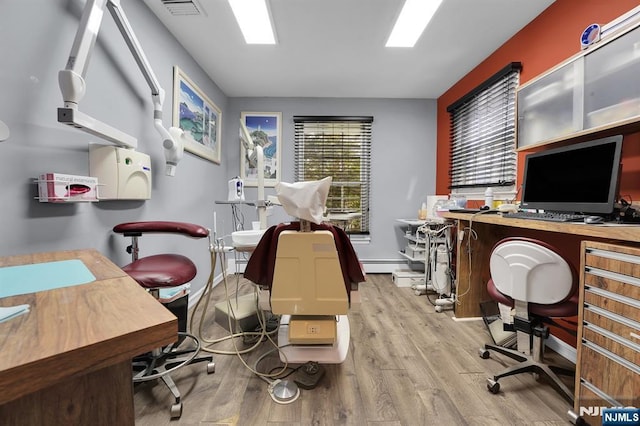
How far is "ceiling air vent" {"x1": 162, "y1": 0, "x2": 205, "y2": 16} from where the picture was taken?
1.87 meters

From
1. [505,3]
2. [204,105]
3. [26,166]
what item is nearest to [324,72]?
[204,105]

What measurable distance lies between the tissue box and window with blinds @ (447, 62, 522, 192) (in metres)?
2.97

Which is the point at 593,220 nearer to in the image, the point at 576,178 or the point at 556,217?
the point at 556,217

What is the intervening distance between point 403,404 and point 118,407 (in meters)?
1.27

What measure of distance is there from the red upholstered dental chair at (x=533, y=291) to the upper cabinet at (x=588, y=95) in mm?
770

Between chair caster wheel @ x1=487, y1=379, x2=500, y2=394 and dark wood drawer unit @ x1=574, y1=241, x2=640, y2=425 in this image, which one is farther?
chair caster wheel @ x1=487, y1=379, x2=500, y2=394

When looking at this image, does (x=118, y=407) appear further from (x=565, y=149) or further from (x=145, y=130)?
(x=565, y=149)

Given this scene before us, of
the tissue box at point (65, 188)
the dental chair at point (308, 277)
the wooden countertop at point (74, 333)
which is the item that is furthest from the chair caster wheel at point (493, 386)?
the tissue box at point (65, 188)

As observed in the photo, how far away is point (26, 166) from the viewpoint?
1.15 meters

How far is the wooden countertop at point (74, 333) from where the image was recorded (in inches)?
13.7

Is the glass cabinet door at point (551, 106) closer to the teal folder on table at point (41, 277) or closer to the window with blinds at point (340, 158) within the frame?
the window with blinds at point (340, 158)

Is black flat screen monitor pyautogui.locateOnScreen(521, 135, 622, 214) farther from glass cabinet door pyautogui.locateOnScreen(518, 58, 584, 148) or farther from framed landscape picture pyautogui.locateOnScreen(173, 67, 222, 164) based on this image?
framed landscape picture pyautogui.locateOnScreen(173, 67, 222, 164)

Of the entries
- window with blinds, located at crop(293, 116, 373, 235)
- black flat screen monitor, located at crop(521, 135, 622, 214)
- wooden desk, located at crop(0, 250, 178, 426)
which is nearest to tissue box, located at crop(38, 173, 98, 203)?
wooden desk, located at crop(0, 250, 178, 426)

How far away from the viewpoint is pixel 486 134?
2660mm
